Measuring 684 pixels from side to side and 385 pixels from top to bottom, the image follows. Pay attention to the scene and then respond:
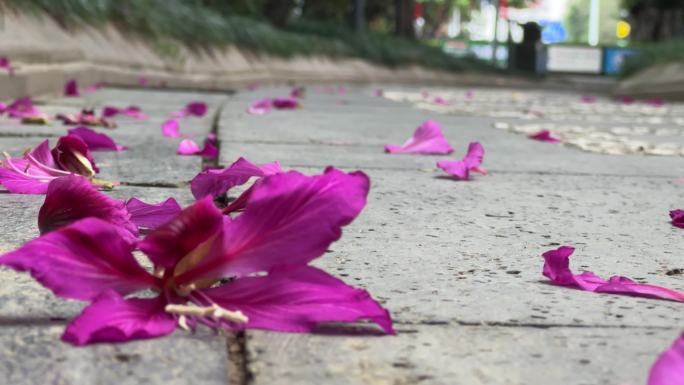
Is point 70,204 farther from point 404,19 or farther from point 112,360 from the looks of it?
point 404,19

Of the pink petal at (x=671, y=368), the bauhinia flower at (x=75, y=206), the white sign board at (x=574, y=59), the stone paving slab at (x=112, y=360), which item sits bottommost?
the white sign board at (x=574, y=59)

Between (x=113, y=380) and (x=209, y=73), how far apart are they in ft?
29.7

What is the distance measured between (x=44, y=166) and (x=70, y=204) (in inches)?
16.9

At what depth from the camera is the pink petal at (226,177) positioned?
53.6 inches

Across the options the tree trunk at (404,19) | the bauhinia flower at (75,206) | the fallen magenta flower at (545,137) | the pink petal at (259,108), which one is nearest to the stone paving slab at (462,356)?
the bauhinia flower at (75,206)

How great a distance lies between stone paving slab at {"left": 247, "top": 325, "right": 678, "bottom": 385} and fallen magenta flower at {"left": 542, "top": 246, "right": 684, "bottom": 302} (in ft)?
0.57

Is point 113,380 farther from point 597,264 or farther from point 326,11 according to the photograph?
point 326,11

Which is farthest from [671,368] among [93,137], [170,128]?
[170,128]

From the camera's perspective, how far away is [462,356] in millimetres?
922

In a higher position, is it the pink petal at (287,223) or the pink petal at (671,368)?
the pink petal at (287,223)

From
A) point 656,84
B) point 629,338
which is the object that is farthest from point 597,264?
point 656,84

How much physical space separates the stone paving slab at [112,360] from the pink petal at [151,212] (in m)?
0.39

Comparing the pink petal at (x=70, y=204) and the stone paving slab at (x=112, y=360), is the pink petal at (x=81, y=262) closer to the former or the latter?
the stone paving slab at (x=112, y=360)

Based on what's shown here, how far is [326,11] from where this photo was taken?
922 inches
